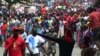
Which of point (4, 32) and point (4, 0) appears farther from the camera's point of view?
point (4, 0)

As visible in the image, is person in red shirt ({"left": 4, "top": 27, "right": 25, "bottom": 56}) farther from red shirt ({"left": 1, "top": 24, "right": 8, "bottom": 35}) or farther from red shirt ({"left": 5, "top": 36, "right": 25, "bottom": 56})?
red shirt ({"left": 1, "top": 24, "right": 8, "bottom": 35})

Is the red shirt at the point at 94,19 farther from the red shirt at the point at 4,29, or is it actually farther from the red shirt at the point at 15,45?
the red shirt at the point at 4,29

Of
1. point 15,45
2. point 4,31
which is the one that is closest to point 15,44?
point 15,45

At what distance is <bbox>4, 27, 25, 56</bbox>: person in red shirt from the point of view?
36.1 ft

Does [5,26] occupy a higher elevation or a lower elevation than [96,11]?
lower

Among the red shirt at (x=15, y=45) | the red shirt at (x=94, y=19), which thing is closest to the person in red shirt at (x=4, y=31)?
the red shirt at (x=15, y=45)

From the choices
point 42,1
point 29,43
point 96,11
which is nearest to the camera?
point 96,11

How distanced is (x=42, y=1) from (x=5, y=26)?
38426 mm

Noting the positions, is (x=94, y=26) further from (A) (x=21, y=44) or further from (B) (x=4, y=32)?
(B) (x=4, y=32)

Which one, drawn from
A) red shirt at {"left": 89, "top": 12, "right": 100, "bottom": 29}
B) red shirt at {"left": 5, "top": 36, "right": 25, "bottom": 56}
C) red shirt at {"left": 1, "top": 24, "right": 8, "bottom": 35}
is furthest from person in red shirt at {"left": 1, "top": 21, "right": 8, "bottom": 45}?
red shirt at {"left": 89, "top": 12, "right": 100, "bottom": 29}

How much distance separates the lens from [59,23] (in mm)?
28406

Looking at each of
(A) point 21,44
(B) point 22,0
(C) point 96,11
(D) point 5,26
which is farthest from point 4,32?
(B) point 22,0

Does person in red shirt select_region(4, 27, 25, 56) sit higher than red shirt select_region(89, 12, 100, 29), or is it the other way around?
red shirt select_region(89, 12, 100, 29)

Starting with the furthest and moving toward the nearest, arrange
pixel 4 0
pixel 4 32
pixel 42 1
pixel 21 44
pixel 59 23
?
pixel 42 1, pixel 4 0, pixel 59 23, pixel 4 32, pixel 21 44
